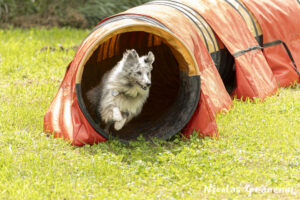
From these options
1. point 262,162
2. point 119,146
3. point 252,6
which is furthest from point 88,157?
point 252,6

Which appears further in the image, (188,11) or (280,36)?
(280,36)

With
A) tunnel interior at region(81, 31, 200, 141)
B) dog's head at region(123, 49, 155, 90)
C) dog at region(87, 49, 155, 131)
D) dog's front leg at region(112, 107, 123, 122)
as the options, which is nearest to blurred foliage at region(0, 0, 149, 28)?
tunnel interior at region(81, 31, 200, 141)

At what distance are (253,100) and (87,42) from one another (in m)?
→ 3.05

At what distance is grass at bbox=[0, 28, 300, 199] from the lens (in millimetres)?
4359

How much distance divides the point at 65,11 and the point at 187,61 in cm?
864

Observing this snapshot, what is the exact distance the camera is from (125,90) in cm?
611

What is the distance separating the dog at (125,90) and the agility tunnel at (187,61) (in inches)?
11.2

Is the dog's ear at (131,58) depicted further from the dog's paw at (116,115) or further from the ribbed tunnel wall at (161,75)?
the dog's paw at (116,115)

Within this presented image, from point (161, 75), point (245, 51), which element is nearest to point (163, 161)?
point (161, 75)

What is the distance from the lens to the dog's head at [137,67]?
19.4ft

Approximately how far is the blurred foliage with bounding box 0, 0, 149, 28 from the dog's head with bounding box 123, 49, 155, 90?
25.4 ft

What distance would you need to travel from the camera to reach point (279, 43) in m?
8.36

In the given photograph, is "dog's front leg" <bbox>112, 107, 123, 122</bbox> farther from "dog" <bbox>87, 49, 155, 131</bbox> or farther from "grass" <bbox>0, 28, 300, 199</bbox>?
"grass" <bbox>0, 28, 300, 199</bbox>

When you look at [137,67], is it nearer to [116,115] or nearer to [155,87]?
[116,115]
